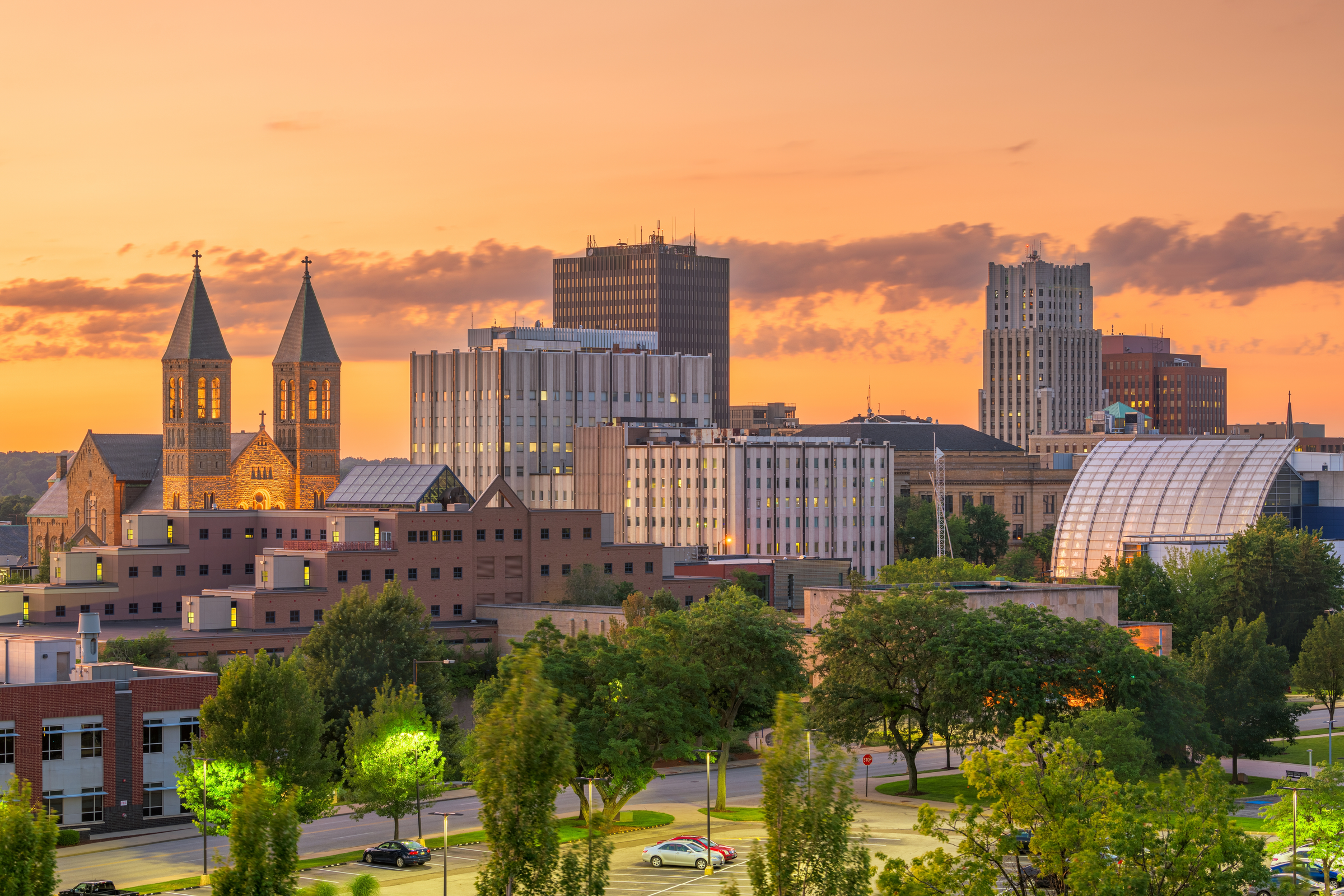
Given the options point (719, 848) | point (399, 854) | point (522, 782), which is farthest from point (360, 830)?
point (522, 782)

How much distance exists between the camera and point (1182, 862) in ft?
173

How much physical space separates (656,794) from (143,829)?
1194 inches

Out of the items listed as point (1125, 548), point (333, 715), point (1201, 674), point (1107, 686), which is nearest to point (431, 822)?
point (333, 715)

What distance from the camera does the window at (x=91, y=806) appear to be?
3757 inches

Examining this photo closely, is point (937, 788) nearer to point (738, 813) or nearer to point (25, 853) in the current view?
point (738, 813)

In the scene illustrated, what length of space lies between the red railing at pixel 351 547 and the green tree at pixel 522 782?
108 m

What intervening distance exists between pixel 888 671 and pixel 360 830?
108 ft

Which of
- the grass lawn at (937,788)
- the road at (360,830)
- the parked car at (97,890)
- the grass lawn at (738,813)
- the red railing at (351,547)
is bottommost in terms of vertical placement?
the road at (360,830)

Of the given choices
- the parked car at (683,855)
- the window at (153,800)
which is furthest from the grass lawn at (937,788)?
the window at (153,800)

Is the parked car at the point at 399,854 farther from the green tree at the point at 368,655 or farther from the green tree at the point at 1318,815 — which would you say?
the green tree at the point at 1318,815

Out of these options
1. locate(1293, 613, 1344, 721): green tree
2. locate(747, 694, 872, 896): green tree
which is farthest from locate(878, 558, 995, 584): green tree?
locate(747, 694, 872, 896): green tree

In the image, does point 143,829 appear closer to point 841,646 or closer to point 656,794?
point 656,794

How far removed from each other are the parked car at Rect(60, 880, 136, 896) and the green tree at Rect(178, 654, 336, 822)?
40.7 feet

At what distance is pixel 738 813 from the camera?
96125 mm
